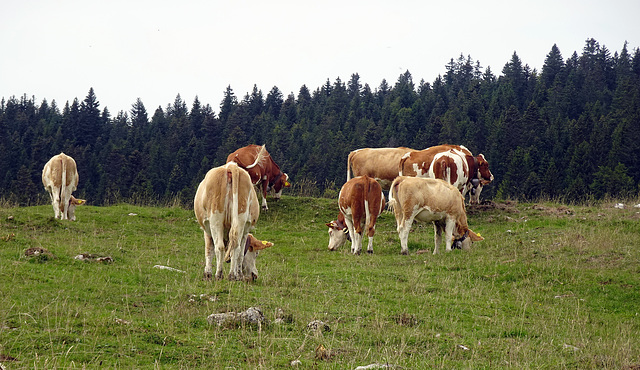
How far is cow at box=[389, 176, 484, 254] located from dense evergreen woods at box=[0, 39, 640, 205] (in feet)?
139

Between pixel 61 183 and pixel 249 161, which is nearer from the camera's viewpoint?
pixel 61 183

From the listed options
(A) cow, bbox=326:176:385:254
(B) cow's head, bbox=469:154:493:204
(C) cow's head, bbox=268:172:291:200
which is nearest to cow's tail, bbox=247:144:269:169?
(C) cow's head, bbox=268:172:291:200

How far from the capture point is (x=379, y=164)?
2431cm

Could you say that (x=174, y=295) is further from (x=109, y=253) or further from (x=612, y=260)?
(x=612, y=260)

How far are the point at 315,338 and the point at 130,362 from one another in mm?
2272

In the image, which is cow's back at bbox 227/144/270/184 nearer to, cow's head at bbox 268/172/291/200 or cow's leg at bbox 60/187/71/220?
cow's head at bbox 268/172/291/200

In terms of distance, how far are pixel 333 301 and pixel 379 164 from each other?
1374 centimetres

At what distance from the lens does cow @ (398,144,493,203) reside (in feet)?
72.1

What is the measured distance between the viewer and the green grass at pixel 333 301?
769 cm

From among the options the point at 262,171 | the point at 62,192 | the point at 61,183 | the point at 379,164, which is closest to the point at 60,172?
the point at 61,183

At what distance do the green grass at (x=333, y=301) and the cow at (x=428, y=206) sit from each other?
773 millimetres

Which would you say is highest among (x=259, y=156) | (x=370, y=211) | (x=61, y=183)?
(x=259, y=156)

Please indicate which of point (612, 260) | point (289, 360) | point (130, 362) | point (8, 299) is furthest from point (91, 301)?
point (612, 260)

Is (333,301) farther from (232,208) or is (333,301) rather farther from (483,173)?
(483,173)
